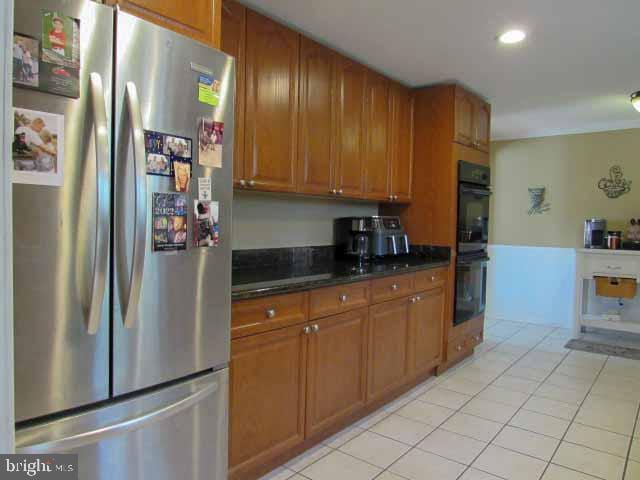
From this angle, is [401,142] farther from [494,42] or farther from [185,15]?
[185,15]

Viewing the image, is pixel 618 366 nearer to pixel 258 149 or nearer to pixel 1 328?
pixel 258 149

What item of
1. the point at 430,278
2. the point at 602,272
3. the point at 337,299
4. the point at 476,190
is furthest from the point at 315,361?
the point at 602,272

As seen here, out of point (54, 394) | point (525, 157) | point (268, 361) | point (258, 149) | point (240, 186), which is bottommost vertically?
point (268, 361)

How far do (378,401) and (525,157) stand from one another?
Answer: 384 centimetres

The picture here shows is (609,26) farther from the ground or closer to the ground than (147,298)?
farther from the ground

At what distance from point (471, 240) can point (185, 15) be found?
115 inches

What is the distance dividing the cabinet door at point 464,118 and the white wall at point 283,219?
100cm

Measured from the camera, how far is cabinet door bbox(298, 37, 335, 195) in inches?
99.0

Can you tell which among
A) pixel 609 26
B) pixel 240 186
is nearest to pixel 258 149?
pixel 240 186

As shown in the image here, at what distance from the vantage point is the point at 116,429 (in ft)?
3.84

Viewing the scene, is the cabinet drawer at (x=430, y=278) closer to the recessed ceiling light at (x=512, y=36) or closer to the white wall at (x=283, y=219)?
the white wall at (x=283, y=219)

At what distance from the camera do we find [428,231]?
3.47 meters

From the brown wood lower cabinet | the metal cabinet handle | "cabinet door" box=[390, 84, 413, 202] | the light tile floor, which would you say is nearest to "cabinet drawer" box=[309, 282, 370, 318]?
the brown wood lower cabinet

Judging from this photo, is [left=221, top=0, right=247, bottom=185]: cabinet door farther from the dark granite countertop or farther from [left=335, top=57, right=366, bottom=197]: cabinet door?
[left=335, top=57, right=366, bottom=197]: cabinet door
